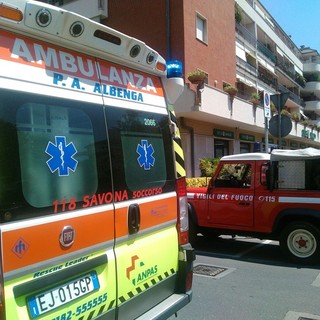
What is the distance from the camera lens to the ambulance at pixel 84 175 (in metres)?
2.26

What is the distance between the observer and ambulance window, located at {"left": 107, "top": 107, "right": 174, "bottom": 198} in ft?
9.92

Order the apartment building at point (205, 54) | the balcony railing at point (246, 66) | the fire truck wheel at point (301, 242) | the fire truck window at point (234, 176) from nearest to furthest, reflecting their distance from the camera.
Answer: the fire truck wheel at point (301, 242), the fire truck window at point (234, 176), the apartment building at point (205, 54), the balcony railing at point (246, 66)

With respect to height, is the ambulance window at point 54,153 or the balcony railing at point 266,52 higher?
the balcony railing at point 266,52

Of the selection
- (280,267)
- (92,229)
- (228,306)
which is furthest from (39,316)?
(280,267)

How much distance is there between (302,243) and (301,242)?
0.07 feet

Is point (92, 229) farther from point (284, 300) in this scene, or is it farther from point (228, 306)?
point (284, 300)


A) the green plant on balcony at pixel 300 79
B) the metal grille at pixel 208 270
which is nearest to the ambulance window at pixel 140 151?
the metal grille at pixel 208 270

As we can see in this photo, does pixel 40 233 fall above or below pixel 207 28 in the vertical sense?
below

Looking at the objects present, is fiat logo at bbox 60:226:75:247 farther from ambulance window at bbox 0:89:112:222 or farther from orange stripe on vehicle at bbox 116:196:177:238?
orange stripe on vehicle at bbox 116:196:177:238

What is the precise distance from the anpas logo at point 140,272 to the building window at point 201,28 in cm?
1796

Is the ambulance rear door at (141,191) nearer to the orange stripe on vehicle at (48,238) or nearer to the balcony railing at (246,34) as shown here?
the orange stripe on vehicle at (48,238)

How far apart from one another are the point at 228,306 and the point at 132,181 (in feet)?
8.03

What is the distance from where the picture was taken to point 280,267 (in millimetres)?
6566

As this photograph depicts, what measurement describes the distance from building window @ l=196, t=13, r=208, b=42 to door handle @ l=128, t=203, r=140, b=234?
17954 mm
